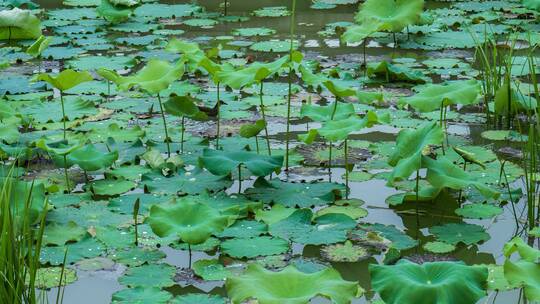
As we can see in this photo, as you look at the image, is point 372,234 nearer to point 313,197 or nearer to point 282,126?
point 313,197

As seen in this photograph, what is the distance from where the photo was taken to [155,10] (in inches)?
259

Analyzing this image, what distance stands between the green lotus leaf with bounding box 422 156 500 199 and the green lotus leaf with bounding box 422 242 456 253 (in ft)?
0.64

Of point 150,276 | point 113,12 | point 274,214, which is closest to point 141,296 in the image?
point 150,276

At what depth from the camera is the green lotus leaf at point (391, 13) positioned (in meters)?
5.42

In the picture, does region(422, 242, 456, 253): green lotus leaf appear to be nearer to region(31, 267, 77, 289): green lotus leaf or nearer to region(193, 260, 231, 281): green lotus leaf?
region(193, 260, 231, 281): green lotus leaf

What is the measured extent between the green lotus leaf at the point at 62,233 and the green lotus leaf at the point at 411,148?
3.45 feet

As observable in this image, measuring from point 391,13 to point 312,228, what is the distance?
2.55 meters

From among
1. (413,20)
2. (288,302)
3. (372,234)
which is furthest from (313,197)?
(413,20)

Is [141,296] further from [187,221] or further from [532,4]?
[532,4]

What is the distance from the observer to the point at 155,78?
389 centimetres

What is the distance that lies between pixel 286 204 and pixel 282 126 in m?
0.97

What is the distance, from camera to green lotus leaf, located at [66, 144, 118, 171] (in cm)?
364

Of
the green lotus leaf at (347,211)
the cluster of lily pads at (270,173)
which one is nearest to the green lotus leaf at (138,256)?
the cluster of lily pads at (270,173)

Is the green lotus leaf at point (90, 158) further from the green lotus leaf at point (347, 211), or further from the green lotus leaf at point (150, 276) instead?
the green lotus leaf at point (347, 211)
